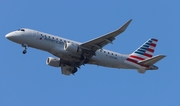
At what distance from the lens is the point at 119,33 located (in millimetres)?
57594

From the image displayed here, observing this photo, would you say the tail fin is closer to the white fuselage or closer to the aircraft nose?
the white fuselage

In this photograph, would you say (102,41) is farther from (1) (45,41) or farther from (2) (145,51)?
(2) (145,51)

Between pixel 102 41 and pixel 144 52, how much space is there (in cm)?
1077

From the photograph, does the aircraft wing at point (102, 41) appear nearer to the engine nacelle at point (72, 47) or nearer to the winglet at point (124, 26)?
the winglet at point (124, 26)

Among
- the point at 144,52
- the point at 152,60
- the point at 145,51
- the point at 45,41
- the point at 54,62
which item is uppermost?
the point at 145,51

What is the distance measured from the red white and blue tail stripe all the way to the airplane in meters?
0.55

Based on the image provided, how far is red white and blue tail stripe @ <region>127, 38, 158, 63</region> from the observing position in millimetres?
66250

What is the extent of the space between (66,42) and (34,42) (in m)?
4.22

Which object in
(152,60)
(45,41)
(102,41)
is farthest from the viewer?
(152,60)

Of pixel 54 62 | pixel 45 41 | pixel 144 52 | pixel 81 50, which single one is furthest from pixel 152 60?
pixel 45 41

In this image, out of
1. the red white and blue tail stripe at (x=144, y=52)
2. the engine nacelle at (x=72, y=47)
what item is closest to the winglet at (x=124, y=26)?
the engine nacelle at (x=72, y=47)

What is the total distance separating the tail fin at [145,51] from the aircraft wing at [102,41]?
24.3 feet

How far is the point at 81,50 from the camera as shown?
60750mm

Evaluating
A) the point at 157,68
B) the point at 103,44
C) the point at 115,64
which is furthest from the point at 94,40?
the point at 157,68
